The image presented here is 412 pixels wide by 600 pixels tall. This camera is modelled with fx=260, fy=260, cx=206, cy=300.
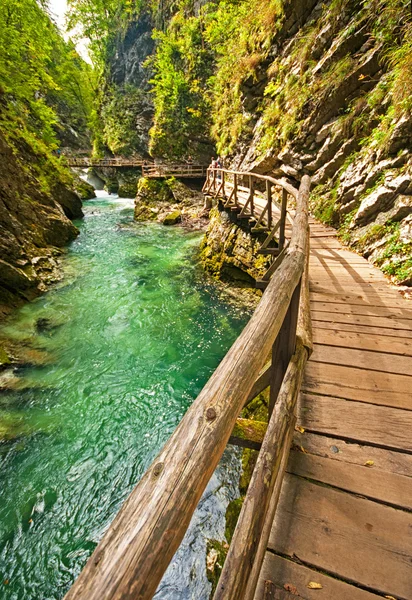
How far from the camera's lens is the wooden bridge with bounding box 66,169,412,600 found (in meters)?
0.65

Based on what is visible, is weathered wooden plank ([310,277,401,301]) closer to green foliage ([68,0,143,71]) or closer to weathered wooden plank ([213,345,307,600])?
weathered wooden plank ([213,345,307,600])

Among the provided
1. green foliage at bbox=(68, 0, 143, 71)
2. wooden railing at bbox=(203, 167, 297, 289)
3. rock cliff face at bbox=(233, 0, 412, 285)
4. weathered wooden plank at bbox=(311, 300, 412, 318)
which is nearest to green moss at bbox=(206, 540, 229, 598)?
weathered wooden plank at bbox=(311, 300, 412, 318)

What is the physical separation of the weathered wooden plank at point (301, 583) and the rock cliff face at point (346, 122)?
413 centimetres

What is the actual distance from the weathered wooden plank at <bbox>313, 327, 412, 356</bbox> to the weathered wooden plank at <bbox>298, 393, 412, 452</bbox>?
0.74 meters

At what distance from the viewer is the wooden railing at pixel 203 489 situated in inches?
22.1

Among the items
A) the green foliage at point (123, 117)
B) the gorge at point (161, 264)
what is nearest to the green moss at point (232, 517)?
the gorge at point (161, 264)

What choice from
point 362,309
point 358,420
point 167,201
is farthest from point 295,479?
point 167,201

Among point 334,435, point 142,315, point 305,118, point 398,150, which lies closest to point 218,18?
point 305,118

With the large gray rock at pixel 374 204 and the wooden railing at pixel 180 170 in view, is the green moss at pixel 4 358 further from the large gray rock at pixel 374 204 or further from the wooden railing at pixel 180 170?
the wooden railing at pixel 180 170

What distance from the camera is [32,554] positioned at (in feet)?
9.90

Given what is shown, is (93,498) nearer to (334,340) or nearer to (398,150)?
(334,340)

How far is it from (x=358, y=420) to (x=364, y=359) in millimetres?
869

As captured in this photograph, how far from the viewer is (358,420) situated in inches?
80.5

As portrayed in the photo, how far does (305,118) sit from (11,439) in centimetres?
1130
